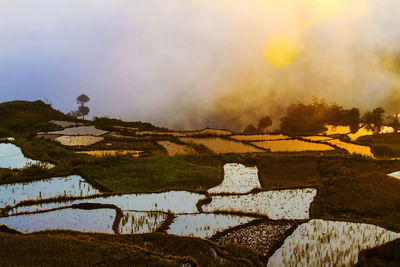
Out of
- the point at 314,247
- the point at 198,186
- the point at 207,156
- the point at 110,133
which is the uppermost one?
the point at 110,133

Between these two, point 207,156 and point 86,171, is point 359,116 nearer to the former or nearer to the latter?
point 207,156

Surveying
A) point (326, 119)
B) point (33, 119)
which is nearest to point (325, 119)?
point (326, 119)

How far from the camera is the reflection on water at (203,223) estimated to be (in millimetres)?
6297

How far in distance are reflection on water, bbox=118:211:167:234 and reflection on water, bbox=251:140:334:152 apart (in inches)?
282

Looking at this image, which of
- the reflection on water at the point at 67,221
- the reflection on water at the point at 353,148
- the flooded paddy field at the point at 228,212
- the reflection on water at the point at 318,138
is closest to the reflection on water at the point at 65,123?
the flooded paddy field at the point at 228,212

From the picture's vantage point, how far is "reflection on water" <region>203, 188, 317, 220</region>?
731 centimetres

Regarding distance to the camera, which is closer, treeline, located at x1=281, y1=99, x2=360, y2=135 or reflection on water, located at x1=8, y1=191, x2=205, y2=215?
reflection on water, located at x1=8, y1=191, x2=205, y2=215

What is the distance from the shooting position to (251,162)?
37.1ft

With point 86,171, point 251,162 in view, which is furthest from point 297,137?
point 86,171

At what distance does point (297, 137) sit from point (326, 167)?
15.8ft

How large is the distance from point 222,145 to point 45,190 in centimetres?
741

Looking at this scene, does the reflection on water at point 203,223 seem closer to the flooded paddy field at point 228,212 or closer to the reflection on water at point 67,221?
the flooded paddy field at point 228,212

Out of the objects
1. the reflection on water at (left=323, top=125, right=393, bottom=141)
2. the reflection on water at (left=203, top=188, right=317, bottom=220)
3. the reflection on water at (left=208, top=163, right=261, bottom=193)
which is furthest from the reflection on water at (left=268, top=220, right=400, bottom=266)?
the reflection on water at (left=323, top=125, right=393, bottom=141)

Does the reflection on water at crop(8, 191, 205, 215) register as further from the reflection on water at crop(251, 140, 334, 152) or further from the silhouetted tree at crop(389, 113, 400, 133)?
the silhouetted tree at crop(389, 113, 400, 133)
